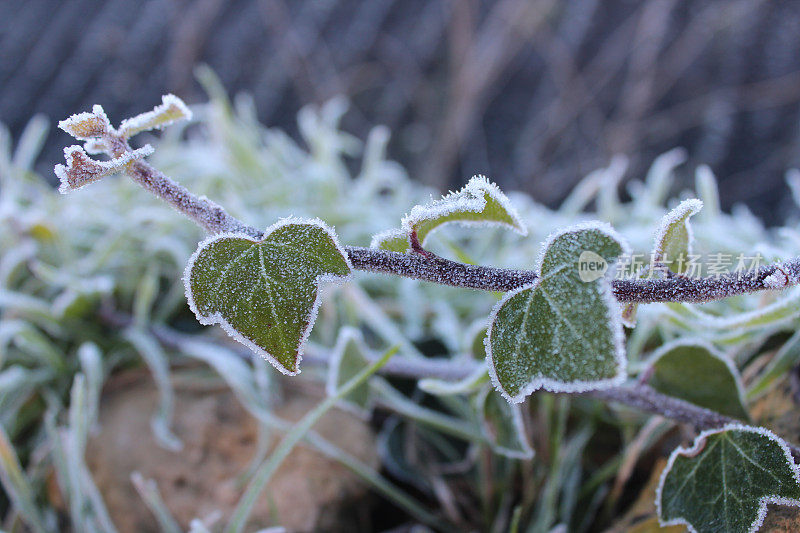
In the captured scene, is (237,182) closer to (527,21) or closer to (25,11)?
(527,21)

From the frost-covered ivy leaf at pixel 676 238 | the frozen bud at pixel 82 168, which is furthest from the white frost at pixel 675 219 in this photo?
the frozen bud at pixel 82 168

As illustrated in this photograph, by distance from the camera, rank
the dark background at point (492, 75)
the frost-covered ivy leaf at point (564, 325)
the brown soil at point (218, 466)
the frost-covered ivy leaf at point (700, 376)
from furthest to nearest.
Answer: the dark background at point (492, 75) < the brown soil at point (218, 466) < the frost-covered ivy leaf at point (700, 376) < the frost-covered ivy leaf at point (564, 325)

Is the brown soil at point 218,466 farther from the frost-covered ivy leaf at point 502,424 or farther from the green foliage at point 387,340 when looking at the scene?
the frost-covered ivy leaf at point 502,424

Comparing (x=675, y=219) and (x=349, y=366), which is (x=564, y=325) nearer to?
(x=675, y=219)

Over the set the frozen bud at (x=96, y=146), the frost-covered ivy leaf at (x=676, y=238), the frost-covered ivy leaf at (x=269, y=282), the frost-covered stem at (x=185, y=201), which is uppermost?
the frost-covered ivy leaf at (x=676, y=238)

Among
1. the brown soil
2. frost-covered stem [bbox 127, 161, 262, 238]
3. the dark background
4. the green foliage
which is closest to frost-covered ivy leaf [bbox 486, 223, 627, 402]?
the green foliage

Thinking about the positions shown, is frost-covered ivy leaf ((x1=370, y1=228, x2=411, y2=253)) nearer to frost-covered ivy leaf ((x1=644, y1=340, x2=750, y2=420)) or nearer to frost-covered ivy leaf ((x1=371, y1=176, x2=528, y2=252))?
frost-covered ivy leaf ((x1=371, y1=176, x2=528, y2=252))

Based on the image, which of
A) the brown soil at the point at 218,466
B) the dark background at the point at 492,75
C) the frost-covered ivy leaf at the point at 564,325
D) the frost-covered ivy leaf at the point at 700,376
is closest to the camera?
the frost-covered ivy leaf at the point at 564,325
